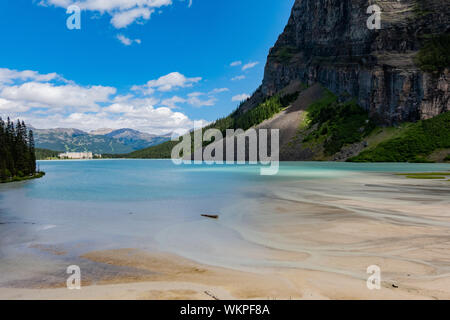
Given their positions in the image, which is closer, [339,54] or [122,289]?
[122,289]

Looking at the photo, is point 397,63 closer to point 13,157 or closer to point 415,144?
point 415,144

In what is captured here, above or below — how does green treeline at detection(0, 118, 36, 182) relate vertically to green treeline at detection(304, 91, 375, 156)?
below

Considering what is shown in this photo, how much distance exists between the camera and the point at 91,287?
28.0 feet

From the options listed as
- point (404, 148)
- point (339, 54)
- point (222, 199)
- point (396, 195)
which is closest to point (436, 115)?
point (404, 148)

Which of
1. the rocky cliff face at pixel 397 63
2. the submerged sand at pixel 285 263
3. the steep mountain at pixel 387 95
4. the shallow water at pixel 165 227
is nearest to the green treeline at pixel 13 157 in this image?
the shallow water at pixel 165 227

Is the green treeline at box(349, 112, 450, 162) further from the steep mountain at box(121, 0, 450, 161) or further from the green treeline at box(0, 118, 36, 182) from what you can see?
the green treeline at box(0, 118, 36, 182)

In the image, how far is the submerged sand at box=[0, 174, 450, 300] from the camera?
7.93m

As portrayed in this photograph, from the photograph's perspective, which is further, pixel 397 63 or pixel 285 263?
pixel 397 63

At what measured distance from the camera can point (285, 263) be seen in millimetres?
10539

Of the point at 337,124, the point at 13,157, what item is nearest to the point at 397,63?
the point at 337,124

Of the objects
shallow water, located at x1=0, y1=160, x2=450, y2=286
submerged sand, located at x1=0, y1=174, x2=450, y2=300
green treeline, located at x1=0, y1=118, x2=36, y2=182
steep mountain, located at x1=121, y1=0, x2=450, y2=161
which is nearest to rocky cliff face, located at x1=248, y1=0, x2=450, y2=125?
steep mountain, located at x1=121, y1=0, x2=450, y2=161

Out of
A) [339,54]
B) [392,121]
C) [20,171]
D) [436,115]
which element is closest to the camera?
[20,171]
